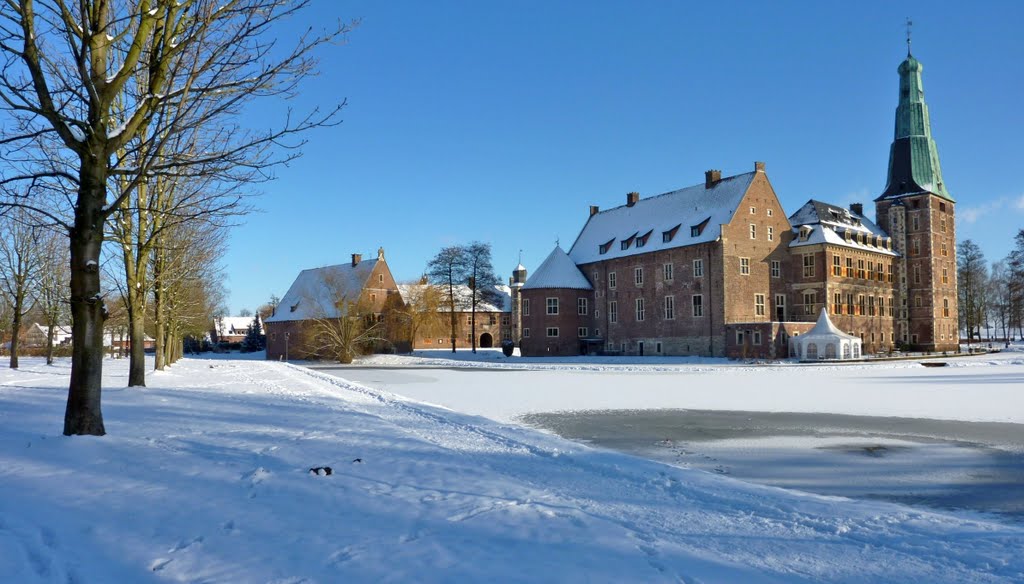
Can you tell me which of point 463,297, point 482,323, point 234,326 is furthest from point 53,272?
point 234,326

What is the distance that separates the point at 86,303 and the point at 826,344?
50.8 meters

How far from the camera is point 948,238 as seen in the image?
2741 inches

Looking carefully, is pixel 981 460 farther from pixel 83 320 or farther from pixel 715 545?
pixel 83 320

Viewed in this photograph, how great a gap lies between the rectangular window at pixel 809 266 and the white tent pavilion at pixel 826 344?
8294 millimetres

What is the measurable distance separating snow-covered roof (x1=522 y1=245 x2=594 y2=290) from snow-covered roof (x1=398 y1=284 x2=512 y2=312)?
1133cm

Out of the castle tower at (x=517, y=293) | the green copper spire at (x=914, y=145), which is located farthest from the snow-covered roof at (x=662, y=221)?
the green copper spire at (x=914, y=145)

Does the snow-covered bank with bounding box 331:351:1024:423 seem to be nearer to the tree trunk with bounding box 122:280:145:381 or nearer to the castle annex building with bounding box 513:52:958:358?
the tree trunk with bounding box 122:280:145:381

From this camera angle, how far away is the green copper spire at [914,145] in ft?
223

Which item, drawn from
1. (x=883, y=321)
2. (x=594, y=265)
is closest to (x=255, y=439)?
(x=594, y=265)

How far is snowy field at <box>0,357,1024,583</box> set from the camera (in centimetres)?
552

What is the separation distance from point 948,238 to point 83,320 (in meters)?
77.3

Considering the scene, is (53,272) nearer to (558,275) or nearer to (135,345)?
(135,345)

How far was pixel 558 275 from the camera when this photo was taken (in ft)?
227

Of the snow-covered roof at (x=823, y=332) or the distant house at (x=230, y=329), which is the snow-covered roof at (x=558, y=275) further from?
the distant house at (x=230, y=329)
